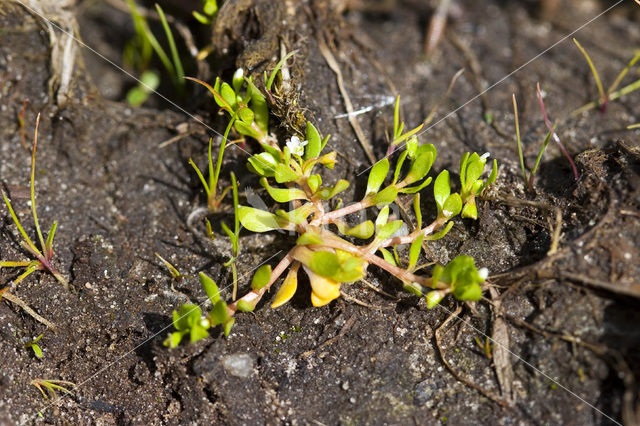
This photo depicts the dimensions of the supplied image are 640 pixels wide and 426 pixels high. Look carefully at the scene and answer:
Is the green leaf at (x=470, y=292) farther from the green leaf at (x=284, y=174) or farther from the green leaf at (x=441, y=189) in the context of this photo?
the green leaf at (x=284, y=174)

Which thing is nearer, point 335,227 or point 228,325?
point 228,325

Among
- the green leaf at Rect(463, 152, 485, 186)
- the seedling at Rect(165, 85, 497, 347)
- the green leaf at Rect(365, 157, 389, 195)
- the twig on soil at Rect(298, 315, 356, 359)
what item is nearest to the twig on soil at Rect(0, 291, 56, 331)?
the seedling at Rect(165, 85, 497, 347)

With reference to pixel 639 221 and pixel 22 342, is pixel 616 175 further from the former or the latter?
pixel 22 342

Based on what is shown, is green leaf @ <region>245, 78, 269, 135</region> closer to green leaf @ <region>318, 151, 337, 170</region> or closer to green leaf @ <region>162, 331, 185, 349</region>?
green leaf @ <region>318, 151, 337, 170</region>

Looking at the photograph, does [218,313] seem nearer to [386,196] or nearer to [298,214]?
[298,214]

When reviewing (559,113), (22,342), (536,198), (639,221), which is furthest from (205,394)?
(559,113)

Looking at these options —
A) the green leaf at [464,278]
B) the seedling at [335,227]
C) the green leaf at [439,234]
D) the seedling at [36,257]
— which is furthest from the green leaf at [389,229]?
the seedling at [36,257]

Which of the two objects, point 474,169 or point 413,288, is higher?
point 474,169

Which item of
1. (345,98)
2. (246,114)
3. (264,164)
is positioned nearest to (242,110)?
(246,114)
